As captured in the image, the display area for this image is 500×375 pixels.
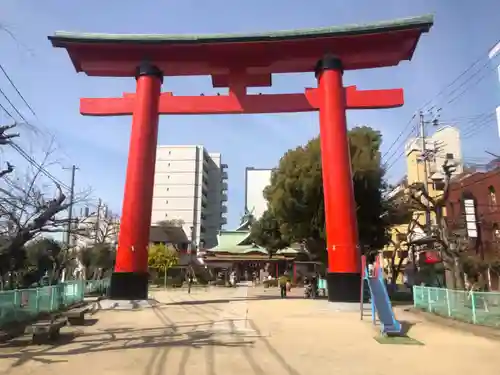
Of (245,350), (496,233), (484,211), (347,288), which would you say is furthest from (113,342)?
(484,211)

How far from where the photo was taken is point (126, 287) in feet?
56.8

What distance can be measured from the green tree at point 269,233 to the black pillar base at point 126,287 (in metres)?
13.0

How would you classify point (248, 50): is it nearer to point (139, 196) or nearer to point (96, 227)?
point (139, 196)

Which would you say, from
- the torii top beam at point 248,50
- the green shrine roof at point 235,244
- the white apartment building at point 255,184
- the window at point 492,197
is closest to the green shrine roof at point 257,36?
the torii top beam at point 248,50

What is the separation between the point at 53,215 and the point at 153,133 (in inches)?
300

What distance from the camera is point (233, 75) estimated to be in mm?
19422

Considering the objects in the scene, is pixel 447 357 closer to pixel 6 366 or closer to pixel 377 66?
pixel 6 366

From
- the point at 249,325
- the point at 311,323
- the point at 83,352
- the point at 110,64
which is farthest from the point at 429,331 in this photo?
the point at 110,64

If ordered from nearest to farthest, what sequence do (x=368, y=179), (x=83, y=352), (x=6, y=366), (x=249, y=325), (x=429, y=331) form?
(x=6, y=366) < (x=83, y=352) < (x=429, y=331) < (x=249, y=325) < (x=368, y=179)

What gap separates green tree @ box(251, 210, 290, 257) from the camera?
97.5 ft

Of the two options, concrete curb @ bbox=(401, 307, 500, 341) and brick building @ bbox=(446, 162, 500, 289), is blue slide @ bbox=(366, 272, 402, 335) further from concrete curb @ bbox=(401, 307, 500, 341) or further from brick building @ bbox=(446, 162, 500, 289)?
brick building @ bbox=(446, 162, 500, 289)

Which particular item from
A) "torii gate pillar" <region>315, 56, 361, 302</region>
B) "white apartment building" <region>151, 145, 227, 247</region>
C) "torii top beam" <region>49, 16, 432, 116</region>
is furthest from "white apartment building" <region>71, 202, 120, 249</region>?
"white apartment building" <region>151, 145, 227, 247</region>

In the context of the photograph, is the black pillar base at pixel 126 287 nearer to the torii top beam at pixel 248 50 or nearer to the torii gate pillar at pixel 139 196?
the torii gate pillar at pixel 139 196

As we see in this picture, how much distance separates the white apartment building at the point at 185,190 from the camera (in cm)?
8050
